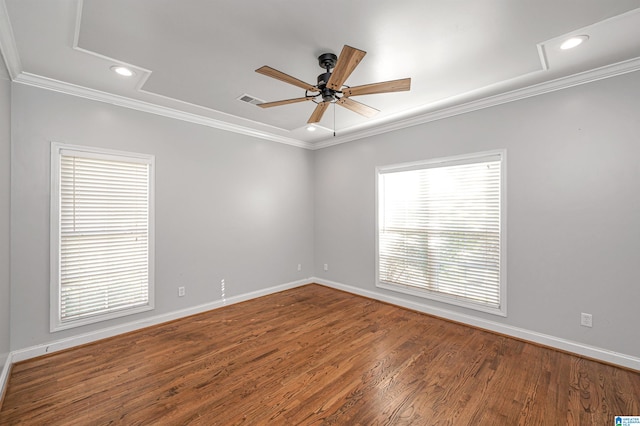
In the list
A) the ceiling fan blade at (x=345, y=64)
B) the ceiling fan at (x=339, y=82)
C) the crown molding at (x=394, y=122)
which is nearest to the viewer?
the ceiling fan blade at (x=345, y=64)

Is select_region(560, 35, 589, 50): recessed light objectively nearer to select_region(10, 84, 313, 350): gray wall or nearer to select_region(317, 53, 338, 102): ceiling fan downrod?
select_region(317, 53, 338, 102): ceiling fan downrod

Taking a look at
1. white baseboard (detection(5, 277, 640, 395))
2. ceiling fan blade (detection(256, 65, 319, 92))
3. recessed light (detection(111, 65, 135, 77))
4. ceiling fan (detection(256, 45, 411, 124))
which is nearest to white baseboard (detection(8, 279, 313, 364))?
white baseboard (detection(5, 277, 640, 395))

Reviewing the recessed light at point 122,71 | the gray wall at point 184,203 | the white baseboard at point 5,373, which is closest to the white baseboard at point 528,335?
the gray wall at point 184,203

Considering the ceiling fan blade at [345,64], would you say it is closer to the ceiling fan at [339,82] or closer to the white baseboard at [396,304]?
the ceiling fan at [339,82]

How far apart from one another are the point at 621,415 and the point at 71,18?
15.5 feet

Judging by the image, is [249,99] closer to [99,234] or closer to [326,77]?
[326,77]

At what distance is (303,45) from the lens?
2232 mm

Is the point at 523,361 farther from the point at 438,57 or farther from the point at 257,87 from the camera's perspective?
the point at 257,87

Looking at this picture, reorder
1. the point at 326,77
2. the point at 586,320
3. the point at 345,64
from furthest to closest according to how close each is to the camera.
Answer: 1. the point at 586,320
2. the point at 326,77
3. the point at 345,64

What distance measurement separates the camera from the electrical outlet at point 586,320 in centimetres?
271

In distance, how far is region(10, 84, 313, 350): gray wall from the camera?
107 inches

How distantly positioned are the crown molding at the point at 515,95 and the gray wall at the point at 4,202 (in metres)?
4.07

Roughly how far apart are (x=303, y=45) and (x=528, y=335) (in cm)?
370

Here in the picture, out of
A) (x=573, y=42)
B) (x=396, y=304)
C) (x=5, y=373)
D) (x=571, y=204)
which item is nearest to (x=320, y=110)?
(x=573, y=42)
